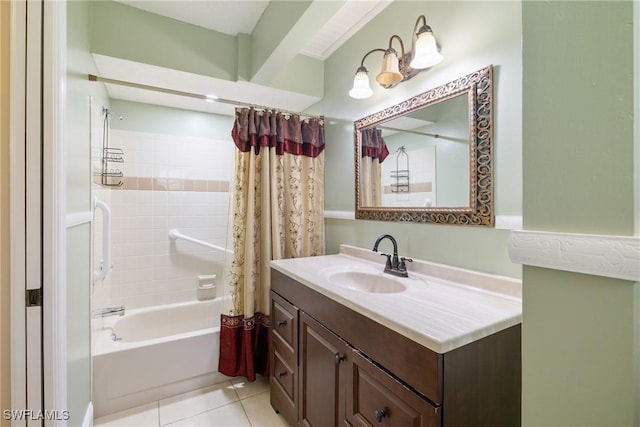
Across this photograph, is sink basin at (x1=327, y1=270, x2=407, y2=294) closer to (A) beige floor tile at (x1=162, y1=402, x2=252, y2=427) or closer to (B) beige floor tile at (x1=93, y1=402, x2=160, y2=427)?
(A) beige floor tile at (x1=162, y1=402, x2=252, y2=427)

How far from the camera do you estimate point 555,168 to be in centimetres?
53

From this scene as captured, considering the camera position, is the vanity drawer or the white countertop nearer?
the white countertop

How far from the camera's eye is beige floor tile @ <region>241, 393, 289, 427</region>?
64.1 inches

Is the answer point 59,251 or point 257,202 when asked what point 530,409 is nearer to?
point 59,251

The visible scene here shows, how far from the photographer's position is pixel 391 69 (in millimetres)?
1456

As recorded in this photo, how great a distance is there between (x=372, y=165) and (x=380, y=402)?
1.33m

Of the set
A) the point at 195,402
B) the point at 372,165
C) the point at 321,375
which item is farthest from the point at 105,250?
the point at 372,165

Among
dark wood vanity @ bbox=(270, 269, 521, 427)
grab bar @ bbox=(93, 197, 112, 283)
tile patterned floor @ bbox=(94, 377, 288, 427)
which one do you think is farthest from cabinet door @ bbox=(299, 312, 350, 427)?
grab bar @ bbox=(93, 197, 112, 283)

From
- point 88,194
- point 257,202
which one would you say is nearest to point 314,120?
point 257,202

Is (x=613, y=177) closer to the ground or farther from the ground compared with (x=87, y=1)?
closer to the ground

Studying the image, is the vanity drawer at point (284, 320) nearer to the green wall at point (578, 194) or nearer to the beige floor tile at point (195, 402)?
the beige floor tile at point (195, 402)

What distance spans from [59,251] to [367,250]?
1531 mm

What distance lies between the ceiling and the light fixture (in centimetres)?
35

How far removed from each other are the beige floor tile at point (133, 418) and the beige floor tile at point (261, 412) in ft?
1.73
